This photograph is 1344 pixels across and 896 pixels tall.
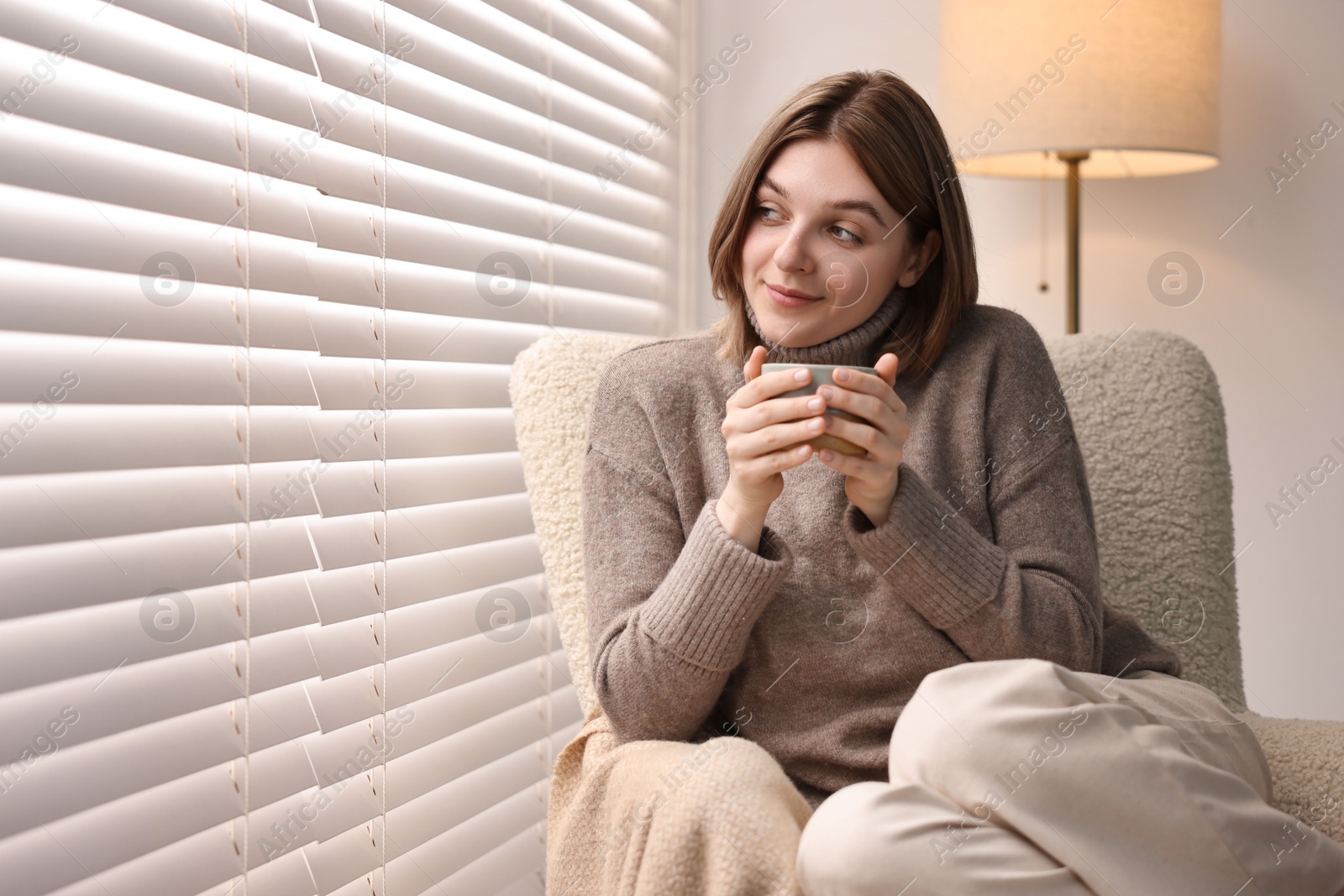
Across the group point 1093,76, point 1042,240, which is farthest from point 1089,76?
point 1042,240

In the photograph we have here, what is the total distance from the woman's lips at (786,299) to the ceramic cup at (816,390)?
18 centimetres

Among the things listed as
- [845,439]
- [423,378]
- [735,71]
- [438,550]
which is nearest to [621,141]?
[735,71]

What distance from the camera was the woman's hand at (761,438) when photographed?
99 cm

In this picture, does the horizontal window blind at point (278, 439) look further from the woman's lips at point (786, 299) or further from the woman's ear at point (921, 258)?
the woman's ear at point (921, 258)

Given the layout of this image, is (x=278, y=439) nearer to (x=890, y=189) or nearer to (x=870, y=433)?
(x=870, y=433)

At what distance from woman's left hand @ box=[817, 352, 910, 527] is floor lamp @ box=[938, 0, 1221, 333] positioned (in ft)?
2.81

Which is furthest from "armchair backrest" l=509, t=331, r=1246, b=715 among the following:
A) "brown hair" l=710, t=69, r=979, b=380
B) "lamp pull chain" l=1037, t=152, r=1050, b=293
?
"lamp pull chain" l=1037, t=152, r=1050, b=293

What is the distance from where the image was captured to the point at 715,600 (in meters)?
1.04

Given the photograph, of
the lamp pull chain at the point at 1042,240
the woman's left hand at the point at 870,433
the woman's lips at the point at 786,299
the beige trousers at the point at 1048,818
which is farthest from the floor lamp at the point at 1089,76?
the beige trousers at the point at 1048,818

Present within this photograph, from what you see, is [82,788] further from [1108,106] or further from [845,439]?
[1108,106]

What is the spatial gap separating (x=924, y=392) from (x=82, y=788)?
896mm

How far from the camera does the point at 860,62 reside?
2145 millimetres

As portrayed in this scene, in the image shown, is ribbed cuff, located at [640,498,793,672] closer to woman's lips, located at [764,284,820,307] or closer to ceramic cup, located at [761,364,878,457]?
ceramic cup, located at [761,364,878,457]

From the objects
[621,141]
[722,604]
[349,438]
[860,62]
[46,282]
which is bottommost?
[722,604]
